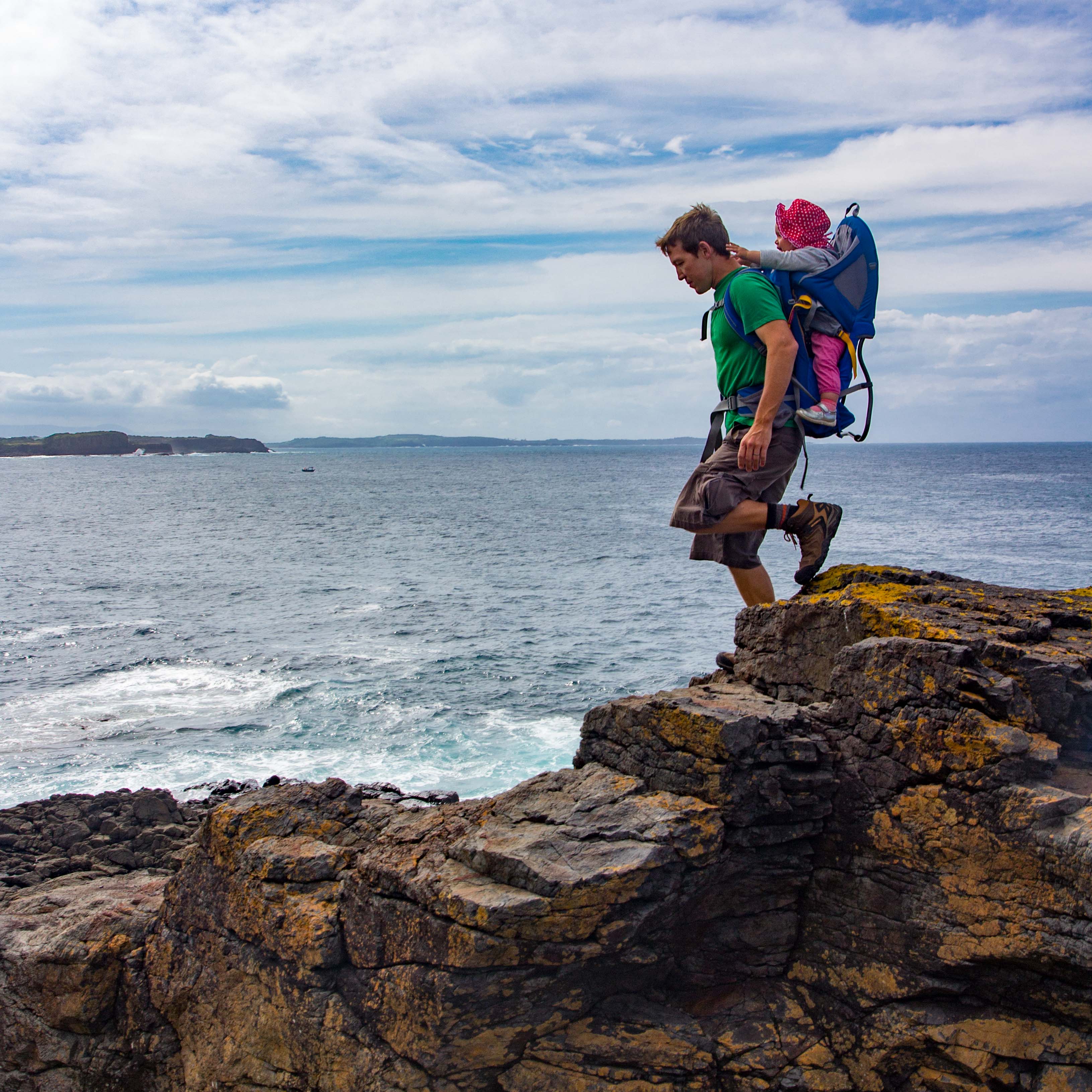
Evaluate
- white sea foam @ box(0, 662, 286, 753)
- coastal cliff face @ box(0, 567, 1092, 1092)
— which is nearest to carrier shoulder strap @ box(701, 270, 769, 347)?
coastal cliff face @ box(0, 567, 1092, 1092)

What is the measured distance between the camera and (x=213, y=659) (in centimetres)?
3572

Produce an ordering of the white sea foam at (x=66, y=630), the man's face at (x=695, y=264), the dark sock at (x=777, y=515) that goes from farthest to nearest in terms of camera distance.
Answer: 1. the white sea foam at (x=66, y=630)
2. the dark sock at (x=777, y=515)
3. the man's face at (x=695, y=264)

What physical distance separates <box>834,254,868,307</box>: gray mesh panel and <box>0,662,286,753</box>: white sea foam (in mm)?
25092

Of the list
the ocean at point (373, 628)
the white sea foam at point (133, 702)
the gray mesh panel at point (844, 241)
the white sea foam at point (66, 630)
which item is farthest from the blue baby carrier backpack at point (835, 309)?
the white sea foam at point (66, 630)

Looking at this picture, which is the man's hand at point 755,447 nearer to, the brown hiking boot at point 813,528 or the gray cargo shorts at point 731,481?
the gray cargo shorts at point 731,481

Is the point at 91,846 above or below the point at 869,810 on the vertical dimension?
below

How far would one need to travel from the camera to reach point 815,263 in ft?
24.8

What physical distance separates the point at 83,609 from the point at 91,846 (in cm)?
3281

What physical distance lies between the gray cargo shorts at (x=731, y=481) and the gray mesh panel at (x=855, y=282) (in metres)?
1.18

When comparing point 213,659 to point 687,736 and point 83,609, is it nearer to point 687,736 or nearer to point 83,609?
point 83,609

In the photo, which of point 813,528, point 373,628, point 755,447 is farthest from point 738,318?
point 373,628

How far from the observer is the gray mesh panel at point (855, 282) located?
761 centimetres

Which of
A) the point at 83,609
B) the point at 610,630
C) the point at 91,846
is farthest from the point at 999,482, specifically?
the point at 91,846

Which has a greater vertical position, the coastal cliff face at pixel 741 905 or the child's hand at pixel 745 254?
the child's hand at pixel 745 254
